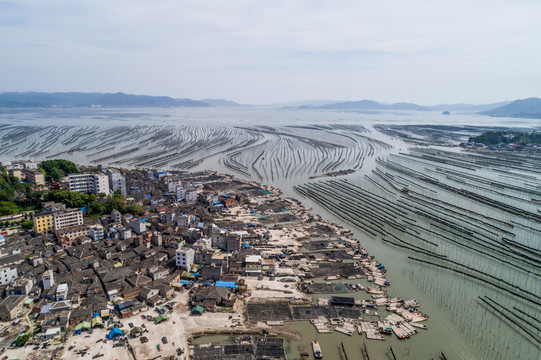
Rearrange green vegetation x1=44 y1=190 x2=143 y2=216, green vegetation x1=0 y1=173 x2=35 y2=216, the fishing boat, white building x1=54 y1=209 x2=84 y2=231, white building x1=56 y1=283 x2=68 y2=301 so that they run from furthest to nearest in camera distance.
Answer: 1. green vegetation x1=44 y1=190 x2=143 y2=216
2. green vegetation x1=0 y1=173 x2=35 y2=216
3. white building x1=54 y1=209 x2=84 y2=231
4. white building x1=56 y1=283 x2=68 y2=301
5. the fishing boat

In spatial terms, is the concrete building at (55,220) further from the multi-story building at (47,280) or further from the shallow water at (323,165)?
the shallow water at (323,165)

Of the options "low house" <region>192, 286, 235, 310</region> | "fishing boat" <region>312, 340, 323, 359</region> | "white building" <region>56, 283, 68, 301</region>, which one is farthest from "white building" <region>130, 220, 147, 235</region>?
"fishing boat" <region>312, 340, 323, 359</region>

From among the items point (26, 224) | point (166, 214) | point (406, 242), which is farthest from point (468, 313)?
point (26, 224)

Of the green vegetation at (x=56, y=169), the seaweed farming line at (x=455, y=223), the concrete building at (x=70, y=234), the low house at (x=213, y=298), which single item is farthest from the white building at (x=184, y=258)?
the green vegetation at (x=56, y=169)

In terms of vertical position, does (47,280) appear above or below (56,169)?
below

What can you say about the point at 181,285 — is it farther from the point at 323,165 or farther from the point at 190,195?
the point at 323,165

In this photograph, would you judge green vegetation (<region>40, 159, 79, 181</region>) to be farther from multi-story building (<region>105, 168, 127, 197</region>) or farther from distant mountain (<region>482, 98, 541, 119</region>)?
distant mountain (<region>482, 98, 541, 119</region>)

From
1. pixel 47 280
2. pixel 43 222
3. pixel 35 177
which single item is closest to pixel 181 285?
pixel 47 280
